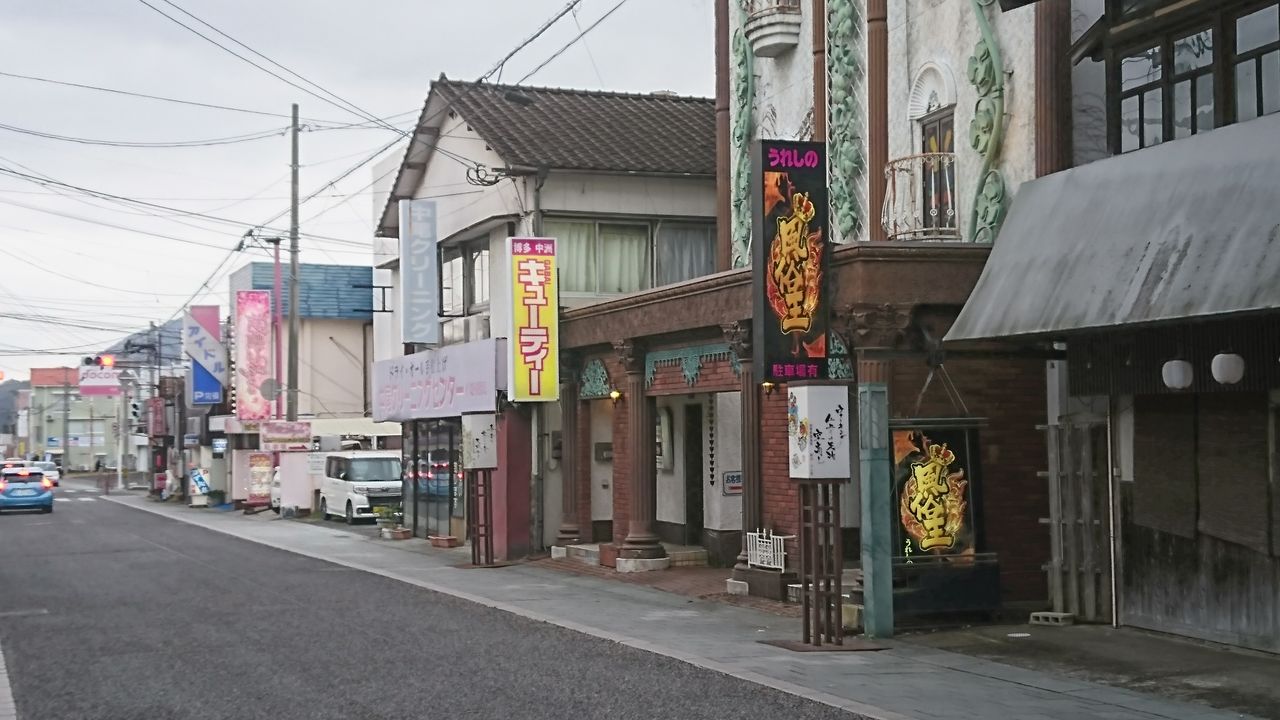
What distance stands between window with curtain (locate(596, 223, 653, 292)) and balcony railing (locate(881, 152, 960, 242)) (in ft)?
35.8

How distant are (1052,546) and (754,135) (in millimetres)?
9609

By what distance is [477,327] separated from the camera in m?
31.2

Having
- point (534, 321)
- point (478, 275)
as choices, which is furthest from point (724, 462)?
point (478, 275)

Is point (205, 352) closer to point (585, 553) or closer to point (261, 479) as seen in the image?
point (261, 479)

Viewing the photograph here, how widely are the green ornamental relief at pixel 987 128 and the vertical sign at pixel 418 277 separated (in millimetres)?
16298

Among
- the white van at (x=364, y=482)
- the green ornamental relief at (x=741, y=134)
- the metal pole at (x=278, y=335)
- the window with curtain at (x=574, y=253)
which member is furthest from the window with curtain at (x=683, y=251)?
the metal pole at (x=278, y=335)

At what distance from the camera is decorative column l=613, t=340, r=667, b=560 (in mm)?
23797

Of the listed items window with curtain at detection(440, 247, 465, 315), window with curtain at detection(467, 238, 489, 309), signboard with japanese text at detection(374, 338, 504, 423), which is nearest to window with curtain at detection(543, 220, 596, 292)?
signboard with japanese text at detection(374, 338, 504, 423)

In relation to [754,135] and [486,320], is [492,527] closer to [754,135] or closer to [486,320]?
[486,320]

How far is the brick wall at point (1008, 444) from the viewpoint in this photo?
17141mm

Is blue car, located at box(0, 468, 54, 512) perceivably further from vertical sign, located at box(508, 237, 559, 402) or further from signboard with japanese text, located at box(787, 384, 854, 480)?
signboard with japanese text, located at box(787, 384, 854, 480)

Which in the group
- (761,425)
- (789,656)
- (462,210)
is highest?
(462,210)

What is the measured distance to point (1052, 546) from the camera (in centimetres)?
1639

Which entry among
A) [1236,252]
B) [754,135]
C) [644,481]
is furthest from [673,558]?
[1236,252]
